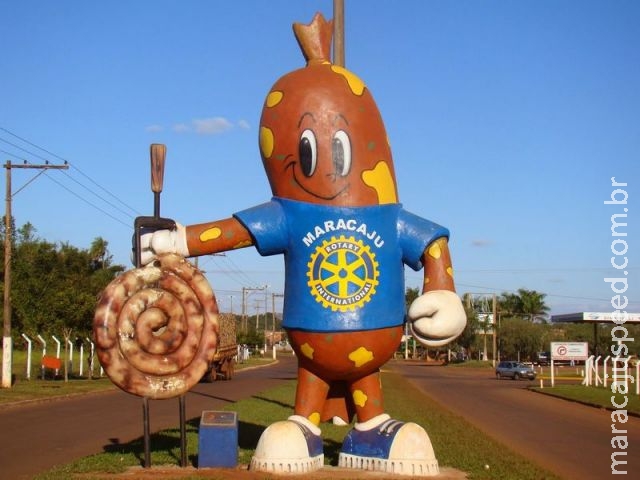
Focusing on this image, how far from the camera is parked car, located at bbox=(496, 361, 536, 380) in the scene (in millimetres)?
40388

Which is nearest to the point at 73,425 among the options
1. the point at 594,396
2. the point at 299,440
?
the point at 299,440

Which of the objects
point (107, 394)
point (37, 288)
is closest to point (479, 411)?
point (107, 394)

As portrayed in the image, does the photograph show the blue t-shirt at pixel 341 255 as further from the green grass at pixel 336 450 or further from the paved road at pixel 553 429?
the paved road at pixel 553 429

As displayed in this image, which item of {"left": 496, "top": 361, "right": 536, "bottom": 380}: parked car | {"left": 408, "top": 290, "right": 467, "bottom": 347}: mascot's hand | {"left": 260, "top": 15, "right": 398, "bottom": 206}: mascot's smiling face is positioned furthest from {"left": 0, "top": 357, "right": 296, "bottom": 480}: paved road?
{"left": 496, "top": 361, "right": 536, "bottom": 380}: parked car

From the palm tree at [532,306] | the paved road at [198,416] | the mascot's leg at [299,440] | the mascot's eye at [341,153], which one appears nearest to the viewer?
the mascot's leg at [299,440]

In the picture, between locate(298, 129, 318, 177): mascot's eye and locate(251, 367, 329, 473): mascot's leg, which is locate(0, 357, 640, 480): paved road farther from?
locate(298, 129, 318, 177): mascot's eye

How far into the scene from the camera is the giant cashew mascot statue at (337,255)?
7156 millimetres

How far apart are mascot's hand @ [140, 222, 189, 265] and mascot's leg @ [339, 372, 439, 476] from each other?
1972 mm

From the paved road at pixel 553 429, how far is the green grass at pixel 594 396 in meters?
0.45

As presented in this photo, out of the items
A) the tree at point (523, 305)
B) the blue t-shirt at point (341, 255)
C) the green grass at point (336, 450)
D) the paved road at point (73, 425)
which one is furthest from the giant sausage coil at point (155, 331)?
the tree at point (523, 305)

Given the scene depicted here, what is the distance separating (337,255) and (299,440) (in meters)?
1.60

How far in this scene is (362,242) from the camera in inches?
288

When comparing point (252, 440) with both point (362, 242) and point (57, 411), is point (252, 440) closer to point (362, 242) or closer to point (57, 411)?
point (362, 242)

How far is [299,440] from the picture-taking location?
715cm
